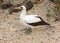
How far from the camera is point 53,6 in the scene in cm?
1013

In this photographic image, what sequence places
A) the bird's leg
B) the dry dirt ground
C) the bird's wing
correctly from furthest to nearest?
the bird's leg
the bird's wing
the dry dirt ground

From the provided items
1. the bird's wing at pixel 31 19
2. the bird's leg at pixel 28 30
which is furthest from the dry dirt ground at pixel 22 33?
the bird's wing at pixel 31 19

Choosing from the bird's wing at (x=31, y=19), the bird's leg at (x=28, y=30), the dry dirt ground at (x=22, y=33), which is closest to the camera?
the dry dirt ground at (x=22, y=33)

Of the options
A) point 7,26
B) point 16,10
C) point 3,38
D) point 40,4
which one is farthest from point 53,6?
point 3,38

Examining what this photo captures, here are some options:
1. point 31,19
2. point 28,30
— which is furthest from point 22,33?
point 31,19

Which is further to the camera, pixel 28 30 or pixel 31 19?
pixel 28 30

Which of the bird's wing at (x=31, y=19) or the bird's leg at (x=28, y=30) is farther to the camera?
the bird's leg at (x=28, y=30)

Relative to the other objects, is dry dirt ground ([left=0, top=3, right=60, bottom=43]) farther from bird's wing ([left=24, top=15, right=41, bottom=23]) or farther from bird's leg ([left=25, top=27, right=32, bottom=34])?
bird's wing ([left=24, top=15, right=41, bottom=23])

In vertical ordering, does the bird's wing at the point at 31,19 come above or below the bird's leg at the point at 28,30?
above

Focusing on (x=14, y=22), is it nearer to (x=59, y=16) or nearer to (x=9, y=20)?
(x=9, y=20)

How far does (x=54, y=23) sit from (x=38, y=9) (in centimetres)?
140

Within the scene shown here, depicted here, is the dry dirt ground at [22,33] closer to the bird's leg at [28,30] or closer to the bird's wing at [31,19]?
the bird's leg at [28,30]

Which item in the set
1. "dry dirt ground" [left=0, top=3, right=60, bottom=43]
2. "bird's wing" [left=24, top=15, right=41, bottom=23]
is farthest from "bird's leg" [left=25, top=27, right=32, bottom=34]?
"bird's wing" [left=24, top=15, right=41, bottom=23]

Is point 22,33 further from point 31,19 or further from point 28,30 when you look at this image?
point 31,19
